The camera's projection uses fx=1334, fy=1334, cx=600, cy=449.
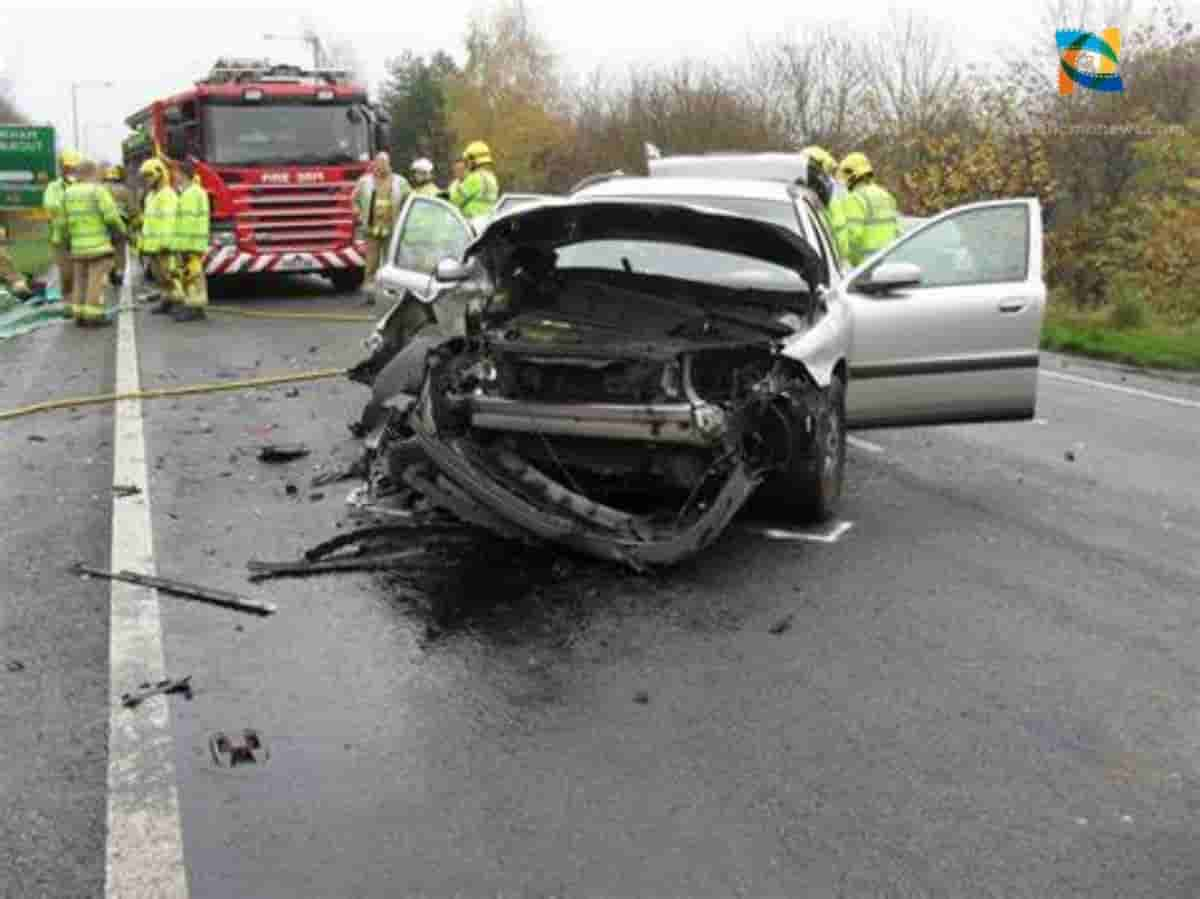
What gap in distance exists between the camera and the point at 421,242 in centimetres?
906

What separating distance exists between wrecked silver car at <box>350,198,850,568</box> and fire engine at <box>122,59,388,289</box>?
11.4m

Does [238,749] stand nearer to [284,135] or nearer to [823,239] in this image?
[823,239]

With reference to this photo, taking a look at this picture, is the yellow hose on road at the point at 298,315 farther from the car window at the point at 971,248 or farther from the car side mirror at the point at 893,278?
the car side mirror at the point at 893,278

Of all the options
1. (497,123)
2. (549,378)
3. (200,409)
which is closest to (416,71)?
(497,123)

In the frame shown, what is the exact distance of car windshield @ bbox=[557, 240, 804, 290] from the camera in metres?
6.73

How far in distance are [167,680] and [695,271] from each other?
11.5 ft

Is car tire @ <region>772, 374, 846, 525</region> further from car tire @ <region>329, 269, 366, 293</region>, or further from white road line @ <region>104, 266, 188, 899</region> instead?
car tire @ <region>329, 269, 366, 293</region>

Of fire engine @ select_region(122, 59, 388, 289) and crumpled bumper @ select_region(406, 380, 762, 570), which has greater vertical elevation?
fire engine @ select_region(122, 59, 388, 289)

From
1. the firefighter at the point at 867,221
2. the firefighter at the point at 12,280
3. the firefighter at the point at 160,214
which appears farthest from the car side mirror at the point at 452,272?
the firefighter at the point at 12,280

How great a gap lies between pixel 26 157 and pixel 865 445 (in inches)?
1084

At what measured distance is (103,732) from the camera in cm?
402

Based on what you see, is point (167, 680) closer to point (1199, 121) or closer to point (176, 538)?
point (176, 538)

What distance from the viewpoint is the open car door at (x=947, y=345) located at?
713 centimetres

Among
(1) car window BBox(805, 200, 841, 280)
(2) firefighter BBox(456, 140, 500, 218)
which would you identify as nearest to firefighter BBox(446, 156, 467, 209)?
(2) firefighter BBox(456, 140, 500, 218)
